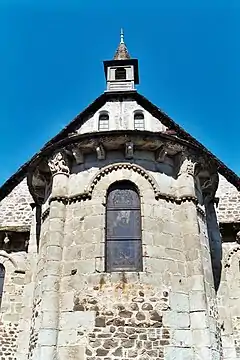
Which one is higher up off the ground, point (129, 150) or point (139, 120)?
point (139, 120)

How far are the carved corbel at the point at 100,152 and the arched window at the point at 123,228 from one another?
0.77 meters

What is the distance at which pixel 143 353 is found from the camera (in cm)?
780

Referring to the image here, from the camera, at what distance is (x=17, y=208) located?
15.1m

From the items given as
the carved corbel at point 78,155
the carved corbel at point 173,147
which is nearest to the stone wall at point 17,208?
the carved corbel at point 78,155

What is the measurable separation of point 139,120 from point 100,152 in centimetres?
649

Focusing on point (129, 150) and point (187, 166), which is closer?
point (129, 150)

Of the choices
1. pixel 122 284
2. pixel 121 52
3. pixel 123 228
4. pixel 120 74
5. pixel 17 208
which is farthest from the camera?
pixel 121 52

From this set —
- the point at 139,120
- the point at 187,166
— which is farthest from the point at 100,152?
the point at 139,120

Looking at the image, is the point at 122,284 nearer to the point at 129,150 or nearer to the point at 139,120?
the point at 129,150

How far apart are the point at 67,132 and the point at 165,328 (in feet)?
31.7

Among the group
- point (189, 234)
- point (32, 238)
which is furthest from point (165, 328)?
point (32, 238)

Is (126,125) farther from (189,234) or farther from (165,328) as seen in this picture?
(165,328)

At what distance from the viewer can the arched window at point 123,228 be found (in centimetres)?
883

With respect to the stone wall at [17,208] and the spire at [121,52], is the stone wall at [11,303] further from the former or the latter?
the spire at [121,52]
